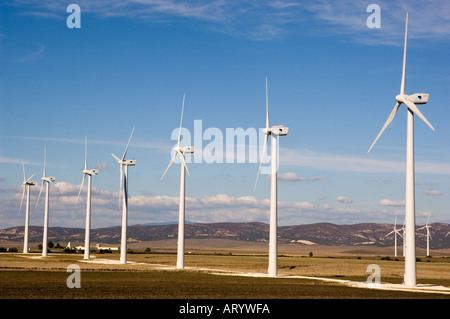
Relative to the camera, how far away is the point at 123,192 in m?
109

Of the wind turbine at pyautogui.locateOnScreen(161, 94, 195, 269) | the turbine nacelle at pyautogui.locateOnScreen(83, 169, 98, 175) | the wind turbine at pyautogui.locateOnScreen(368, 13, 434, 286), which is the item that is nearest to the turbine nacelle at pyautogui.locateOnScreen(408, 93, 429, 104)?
the wind turbine at pyautogui.locateOnScreen(368, 13, 434, 286)

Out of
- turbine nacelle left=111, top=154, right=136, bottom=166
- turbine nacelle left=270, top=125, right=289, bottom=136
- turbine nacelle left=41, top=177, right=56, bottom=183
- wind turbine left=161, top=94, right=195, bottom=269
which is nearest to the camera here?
turbine nacelle left=270, top=125, right=289, bottom=136

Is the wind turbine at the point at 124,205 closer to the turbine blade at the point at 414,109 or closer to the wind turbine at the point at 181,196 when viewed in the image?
the wind turbine at the point at 181,196

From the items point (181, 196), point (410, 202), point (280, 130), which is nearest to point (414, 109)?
point (410, 202)

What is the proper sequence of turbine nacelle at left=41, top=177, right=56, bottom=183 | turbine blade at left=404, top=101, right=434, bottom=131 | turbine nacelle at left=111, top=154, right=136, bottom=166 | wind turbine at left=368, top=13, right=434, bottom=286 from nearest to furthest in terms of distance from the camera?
wind turbine at left=368, top=13, right=434, bottom=286 < turbine blade at left=404, top=101, right=434, bottom=131 < turbine nacelle at left=111, top=154, right=136, bottom=166 < turbine nacelle at left=41, top=177, right=56, bottom=183

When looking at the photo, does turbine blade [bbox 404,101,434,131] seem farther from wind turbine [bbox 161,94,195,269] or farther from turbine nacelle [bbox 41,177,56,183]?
turbine nacelle [bbox 41,177,56,183]

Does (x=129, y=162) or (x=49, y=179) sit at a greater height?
(x=49, y=179)

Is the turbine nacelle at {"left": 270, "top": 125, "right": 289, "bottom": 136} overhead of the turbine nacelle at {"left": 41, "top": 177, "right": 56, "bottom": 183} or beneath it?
beneath

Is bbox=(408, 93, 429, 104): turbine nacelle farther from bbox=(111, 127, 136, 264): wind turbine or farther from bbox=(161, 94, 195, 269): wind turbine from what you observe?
bbox=(111, 127, 136, 264): wind turbine

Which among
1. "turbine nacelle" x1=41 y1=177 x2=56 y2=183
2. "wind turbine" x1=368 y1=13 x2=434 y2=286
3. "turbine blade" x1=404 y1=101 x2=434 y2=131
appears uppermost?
"turbine nacelle" x1=41 y1=177 x2=56 y2=183

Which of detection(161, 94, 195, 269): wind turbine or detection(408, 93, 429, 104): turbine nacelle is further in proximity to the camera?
detection(161, 94, 195, 269): wind turbine

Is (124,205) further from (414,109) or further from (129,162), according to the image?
(414,109)
